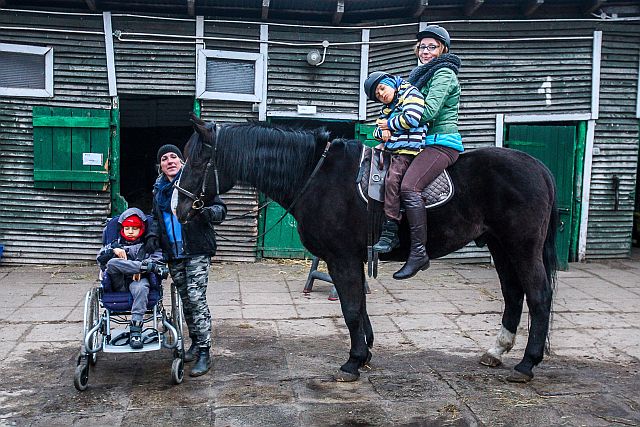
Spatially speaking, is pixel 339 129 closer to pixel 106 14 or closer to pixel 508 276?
pixel 106 14

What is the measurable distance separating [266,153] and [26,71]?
20.4ft

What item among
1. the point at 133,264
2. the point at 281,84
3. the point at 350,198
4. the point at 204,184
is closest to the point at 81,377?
the point at 133,264

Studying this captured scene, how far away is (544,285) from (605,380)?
0.79 meters

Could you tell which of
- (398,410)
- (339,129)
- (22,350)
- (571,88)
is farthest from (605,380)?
(339,129)

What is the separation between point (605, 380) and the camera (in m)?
4.41

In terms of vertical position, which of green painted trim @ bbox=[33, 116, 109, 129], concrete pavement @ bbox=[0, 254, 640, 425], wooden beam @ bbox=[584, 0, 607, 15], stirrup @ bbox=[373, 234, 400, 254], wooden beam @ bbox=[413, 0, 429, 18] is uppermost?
wooden beam @ bbox=[584, 0, 607, 15]

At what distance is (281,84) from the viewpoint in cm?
940

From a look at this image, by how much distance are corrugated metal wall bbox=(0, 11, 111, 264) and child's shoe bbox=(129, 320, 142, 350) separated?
5.41m

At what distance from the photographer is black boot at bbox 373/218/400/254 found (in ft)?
13.9

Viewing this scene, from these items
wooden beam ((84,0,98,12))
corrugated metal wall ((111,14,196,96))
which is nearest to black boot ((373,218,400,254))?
corrugated metal wall ((111,14,196,96))

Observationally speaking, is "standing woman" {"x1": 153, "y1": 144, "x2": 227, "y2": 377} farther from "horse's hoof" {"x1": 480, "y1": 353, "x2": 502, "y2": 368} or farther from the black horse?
"horse's hoof" {"x1": 480, "y1": 353, "x2": 502, "y2": 368}

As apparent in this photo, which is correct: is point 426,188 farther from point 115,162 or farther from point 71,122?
point 71,122

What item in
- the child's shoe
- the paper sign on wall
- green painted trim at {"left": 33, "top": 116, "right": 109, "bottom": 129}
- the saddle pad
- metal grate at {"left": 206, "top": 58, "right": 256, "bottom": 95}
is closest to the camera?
the child's shoe

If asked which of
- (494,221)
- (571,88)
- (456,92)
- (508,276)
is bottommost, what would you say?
(508,276)
